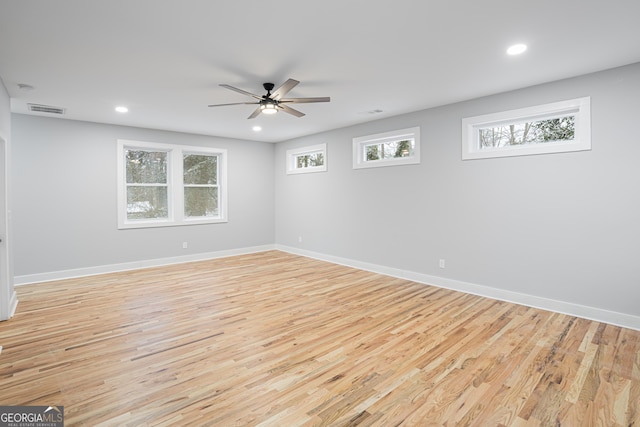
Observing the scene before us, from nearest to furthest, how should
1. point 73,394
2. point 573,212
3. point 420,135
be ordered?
point 73,394
point 573,212
point 420,135

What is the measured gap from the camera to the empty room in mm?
2203

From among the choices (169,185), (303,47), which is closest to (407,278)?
(303,47)

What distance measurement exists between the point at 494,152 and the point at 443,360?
9.21 ft

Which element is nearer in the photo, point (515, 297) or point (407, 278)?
point (515, 297)

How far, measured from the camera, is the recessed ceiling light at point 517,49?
9.16 feet

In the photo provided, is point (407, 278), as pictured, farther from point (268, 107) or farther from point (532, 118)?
point (268, 107)

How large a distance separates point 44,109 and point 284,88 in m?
3.92

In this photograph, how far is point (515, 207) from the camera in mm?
3980

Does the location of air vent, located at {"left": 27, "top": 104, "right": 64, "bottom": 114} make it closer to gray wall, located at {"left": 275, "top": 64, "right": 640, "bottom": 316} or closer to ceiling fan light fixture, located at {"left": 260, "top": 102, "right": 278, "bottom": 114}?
ceiling fan light fixture, located at {"left": 260, "top": 102, "right": 278, "bottom": 114}

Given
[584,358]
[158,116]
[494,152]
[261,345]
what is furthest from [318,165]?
[584,358]

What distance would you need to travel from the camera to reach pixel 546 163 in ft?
12.2

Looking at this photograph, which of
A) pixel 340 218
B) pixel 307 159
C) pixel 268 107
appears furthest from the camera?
pixel 307 159

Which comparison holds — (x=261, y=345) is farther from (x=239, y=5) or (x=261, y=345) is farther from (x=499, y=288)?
(x=499, y=288)

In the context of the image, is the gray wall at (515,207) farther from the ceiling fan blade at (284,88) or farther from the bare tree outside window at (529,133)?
the ceiling fan blade at (284,88)
